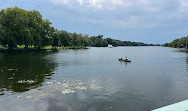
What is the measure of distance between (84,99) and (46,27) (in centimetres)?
11246

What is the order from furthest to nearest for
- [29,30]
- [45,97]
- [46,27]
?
[46,27] → [29,30] → [45,97]

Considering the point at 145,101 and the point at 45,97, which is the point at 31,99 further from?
the point at 145,101

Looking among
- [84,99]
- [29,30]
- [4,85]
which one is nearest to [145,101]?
[84,99]

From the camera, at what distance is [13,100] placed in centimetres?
1514

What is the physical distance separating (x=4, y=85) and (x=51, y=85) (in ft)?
21.4

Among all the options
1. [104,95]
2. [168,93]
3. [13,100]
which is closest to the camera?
[13,100]

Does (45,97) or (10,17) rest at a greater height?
(10,17)

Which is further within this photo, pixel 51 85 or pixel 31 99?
pixel 51 85

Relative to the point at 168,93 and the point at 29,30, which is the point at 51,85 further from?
the point at 29,30

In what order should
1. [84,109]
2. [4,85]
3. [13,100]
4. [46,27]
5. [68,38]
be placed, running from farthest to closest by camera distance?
1. [68,38]
2. [46,27]
3. [4,85]
4. [13,100]
5. [84,109]

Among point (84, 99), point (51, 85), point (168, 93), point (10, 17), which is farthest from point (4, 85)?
point (10, 17)

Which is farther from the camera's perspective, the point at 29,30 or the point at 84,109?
the point at 29,30

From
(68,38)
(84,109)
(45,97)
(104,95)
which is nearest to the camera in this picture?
(84,109)

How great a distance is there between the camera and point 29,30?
87062 millimetres
